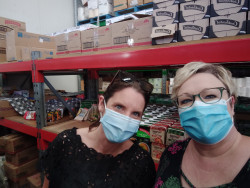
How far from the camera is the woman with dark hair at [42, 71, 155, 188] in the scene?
934 millimetres

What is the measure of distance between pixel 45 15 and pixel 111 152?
4.49 metres

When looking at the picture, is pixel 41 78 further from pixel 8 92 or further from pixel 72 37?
pixel 8 92

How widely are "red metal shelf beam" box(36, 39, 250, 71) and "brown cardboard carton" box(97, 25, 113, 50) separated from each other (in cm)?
33

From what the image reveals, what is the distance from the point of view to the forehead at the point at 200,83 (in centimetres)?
70

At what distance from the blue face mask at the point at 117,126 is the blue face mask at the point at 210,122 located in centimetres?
35

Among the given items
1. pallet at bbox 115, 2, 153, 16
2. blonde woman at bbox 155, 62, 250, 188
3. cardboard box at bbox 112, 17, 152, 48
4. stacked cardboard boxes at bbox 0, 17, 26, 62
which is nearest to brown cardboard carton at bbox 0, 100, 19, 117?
stacked cardboard boxes at bbox 0, 17, 26, 62

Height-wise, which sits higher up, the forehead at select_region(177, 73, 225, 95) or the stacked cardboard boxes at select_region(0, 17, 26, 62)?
the stacked cardboard boxes at select_region(0, 17, 26, 62)

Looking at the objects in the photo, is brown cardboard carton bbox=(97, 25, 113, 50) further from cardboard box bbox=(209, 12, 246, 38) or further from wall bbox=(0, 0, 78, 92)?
wall bbox=(0, 0, 78, 92)

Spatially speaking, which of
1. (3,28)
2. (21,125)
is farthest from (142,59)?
(3,28)

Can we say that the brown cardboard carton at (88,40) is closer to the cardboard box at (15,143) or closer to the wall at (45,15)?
the cardboard box at (15,143)

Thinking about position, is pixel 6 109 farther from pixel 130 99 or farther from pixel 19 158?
pixel 130 99

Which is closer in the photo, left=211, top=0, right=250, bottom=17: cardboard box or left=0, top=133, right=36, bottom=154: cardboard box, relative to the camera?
left=211, top=0, right=250, bottom=17: cardboard box

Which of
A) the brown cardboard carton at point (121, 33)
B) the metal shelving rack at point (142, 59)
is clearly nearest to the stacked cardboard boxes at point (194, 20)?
the metal shelving rack at point (142, 59)

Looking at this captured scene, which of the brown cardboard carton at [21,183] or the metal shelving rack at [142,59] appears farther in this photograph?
the brown cardboard carton at [21,183]
